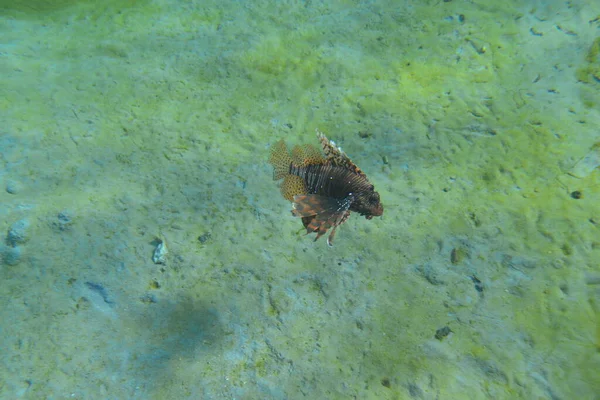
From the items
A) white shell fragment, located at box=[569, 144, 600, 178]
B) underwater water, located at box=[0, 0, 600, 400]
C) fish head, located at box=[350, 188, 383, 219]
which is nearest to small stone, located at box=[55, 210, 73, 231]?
underwater water, located at box=[0, 0, 600, 400]

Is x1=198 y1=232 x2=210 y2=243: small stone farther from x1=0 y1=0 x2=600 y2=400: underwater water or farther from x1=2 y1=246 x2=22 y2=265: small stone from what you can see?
x1=2 y1=246 x2=22 y2=265: small stone

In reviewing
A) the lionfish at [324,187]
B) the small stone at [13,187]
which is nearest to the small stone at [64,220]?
the small stone at [13,187]

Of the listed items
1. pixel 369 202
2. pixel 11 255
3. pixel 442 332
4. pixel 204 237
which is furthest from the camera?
pixel 204 237

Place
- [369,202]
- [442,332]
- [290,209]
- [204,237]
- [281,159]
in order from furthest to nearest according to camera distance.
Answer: [290,209] → [281,159] → [204,237] → [369,202] → [442,332]

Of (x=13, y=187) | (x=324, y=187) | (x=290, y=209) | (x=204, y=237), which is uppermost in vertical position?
(x=324, y=187)

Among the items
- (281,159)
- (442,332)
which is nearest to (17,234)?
(281,159)

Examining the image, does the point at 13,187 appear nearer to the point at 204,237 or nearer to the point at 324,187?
the point at 204,237
